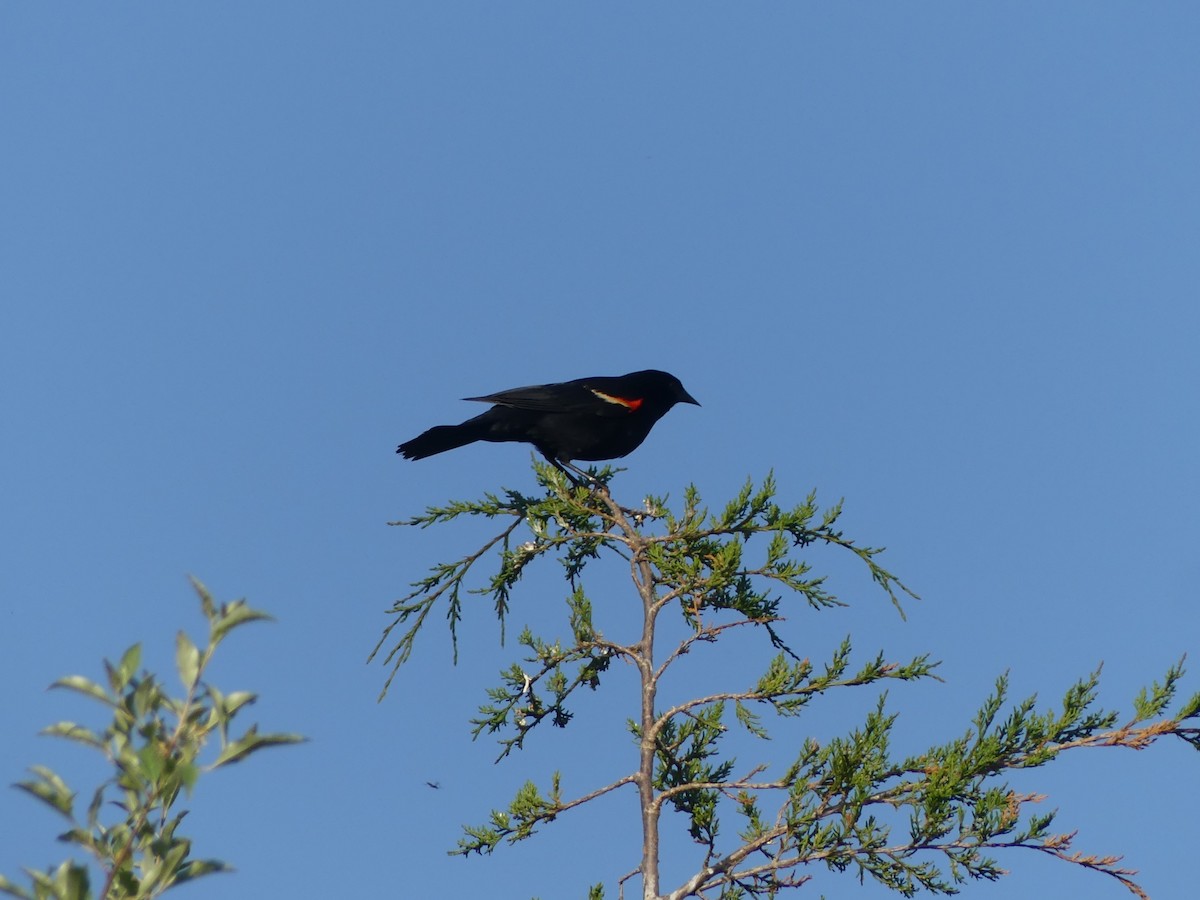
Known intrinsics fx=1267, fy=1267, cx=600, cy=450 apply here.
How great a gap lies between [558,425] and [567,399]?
0.82ft

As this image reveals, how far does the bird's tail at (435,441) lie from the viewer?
895 centimetres

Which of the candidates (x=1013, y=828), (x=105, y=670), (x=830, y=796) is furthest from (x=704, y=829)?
(x=105, y=670)

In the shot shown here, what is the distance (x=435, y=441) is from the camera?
8992 mm

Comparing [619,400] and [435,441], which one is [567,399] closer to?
[619,400]

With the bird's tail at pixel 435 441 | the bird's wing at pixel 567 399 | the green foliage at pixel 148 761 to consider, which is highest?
the bird's wing at pixel 567 399

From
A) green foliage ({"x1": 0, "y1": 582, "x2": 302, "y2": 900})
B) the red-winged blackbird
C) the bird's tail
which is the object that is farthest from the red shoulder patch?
green foliage ({"x1": 0, "y1": 582, "x2": 302, "y2": 900})

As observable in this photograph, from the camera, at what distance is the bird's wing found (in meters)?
9.16

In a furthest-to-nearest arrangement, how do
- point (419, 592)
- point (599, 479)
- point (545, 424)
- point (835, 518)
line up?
point (545, 424) < point (599, 479) < point (419, 592) < point (835, 518)

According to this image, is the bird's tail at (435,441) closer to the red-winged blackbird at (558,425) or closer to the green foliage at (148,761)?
the red-winged blackbird at (558,425)

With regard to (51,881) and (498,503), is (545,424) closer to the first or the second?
(498,503)

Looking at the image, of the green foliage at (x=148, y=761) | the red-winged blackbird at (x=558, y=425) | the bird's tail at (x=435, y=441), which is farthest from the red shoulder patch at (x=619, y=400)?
the green foliage at (x=148, y=761)

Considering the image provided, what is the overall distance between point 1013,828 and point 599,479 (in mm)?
3918

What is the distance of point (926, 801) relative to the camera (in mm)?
5082

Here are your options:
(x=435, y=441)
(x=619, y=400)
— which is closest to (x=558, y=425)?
(x=619, y=400)
